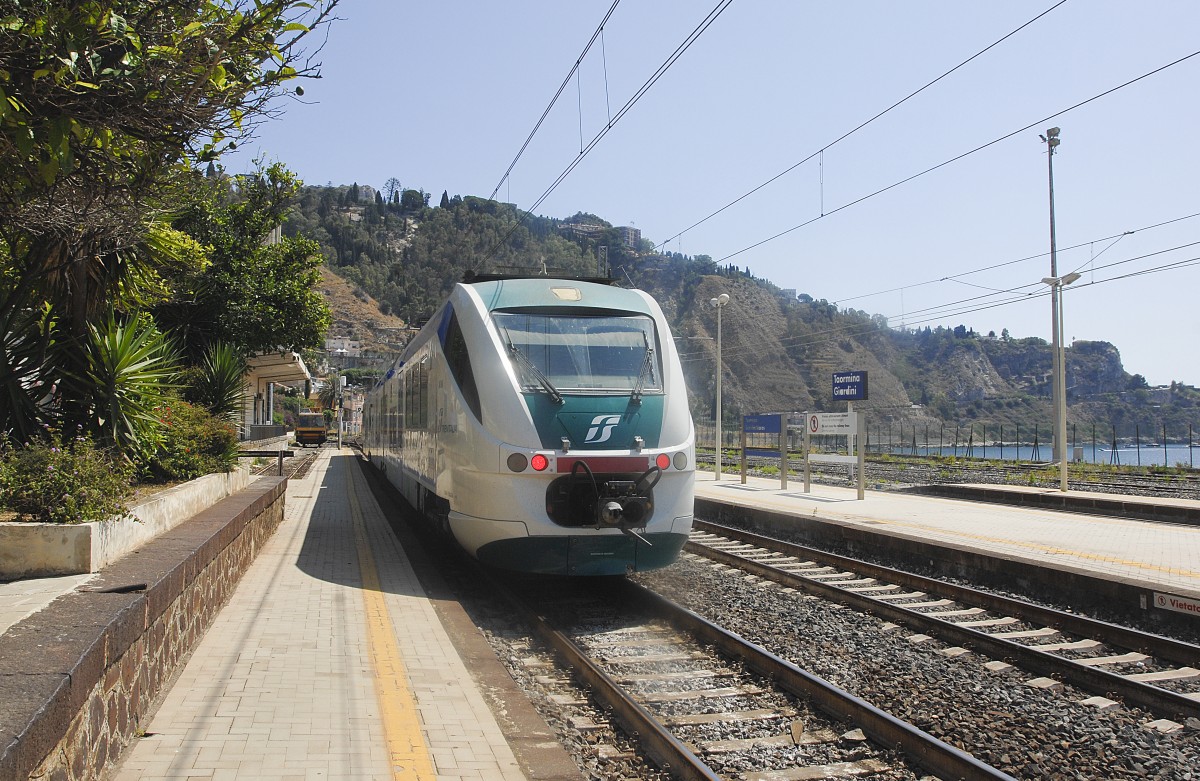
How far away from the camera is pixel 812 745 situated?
4.93 meters

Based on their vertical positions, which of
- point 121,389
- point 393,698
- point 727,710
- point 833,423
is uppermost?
point 121,389

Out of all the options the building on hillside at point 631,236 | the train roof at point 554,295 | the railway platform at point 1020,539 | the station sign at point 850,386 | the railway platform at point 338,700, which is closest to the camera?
the railway platform at point 338,700

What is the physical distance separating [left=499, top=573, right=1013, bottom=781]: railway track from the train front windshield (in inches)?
84.0

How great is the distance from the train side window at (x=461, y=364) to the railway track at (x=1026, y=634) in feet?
A: 13.2

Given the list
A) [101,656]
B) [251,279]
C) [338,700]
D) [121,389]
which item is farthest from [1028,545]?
[251,279]

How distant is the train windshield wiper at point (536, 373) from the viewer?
8141mm

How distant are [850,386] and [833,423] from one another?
4.63 feet

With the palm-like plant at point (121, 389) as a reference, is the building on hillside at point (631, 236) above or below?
above

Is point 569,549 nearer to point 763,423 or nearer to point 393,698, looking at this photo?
point 393,698

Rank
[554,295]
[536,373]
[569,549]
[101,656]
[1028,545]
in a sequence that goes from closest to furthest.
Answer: [101,656]
[569,549]
[536,373]
[554,295]
[1028,545]

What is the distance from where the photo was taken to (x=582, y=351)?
8648 millimetres

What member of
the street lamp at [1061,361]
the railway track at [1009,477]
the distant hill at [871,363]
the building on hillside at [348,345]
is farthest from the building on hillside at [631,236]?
the building on hillside at [348,345]

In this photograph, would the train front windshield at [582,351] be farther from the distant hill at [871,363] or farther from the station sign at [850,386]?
the distant hill at [871,363]

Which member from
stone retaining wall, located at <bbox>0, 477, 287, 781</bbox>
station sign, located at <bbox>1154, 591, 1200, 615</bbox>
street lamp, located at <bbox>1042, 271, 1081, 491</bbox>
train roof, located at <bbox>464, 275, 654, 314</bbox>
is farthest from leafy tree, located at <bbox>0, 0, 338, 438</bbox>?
street lamp, located at <bbox>1042, 271, 1081, 491</bbox>
